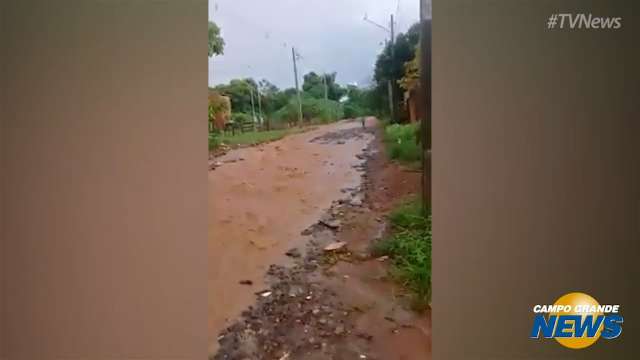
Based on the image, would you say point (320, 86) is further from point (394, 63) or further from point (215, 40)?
point (215, 40)

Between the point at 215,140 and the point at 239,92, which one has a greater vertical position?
the point at 239,92

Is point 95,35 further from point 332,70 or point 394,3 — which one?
point 394,3

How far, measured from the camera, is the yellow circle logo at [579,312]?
1935 mm

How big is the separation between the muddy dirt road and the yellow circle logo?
1.10m

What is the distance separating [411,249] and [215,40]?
1307 mm

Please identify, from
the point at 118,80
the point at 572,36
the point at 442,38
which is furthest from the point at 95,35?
the point at 572,36

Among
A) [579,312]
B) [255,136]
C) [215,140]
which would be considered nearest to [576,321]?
[579,312]

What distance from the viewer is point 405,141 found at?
1.94 metres

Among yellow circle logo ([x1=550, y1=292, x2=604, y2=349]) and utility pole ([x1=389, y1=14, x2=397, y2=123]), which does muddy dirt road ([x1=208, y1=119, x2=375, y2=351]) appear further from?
yellow circle logo ([x1=550, y1=292, x2=604, y2=349])

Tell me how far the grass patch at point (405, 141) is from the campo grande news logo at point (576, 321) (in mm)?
892

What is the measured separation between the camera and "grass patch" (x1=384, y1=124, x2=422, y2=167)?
1.94 m

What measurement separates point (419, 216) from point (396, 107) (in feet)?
1.68

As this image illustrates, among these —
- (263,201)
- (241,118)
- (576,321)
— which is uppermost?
(241,118)

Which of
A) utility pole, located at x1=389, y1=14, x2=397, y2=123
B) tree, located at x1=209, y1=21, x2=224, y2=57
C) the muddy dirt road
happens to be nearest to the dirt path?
the muddy dirt road
